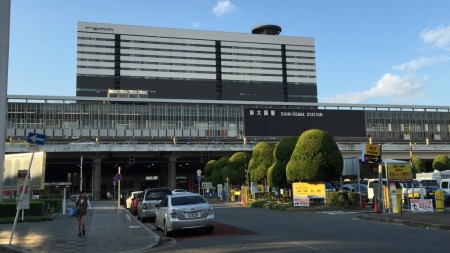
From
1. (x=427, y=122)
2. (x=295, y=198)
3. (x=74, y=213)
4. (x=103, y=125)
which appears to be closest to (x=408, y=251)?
(x=74, y=213)

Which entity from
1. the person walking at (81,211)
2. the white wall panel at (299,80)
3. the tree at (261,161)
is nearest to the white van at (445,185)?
the tree at (261,161)

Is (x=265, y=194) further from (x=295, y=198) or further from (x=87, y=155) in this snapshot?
(x=87, y=155)

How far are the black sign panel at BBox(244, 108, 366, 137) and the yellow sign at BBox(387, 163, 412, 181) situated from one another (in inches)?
2673

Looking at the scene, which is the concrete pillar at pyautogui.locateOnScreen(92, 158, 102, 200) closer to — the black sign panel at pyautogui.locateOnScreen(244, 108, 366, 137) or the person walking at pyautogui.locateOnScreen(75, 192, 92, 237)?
the black sign panel at pyautogui.locateOnScreen(244, 108, 366, 137)

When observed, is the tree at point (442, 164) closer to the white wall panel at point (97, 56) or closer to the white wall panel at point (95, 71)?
the white wall panel at point (95, 71)

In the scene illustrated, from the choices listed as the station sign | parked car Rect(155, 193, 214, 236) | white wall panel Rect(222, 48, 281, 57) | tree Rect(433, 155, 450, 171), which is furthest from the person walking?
white wall panel Rect(222, 48, 281, 57)

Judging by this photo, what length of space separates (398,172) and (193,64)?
449ft

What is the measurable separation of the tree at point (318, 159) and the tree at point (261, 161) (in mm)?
11016

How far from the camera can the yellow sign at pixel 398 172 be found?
2509 centimetres

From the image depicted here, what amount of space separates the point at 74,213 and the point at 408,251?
12.0m

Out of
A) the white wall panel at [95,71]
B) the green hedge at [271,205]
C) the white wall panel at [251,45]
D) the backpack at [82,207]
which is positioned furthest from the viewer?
the white wall panel at [251,45]

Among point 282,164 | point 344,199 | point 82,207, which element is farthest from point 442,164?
point 82,207

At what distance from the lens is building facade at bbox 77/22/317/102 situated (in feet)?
491

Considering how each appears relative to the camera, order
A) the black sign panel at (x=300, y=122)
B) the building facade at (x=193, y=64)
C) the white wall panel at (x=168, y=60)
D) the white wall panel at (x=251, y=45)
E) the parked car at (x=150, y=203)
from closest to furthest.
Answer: the parked car at (x=150, y=203), the black sign panel at (x=300, y=122), the building facade at (x=193, y=64), the white wall panel at (x=168, y=60), the white wall panel at (x=251, y=45)
